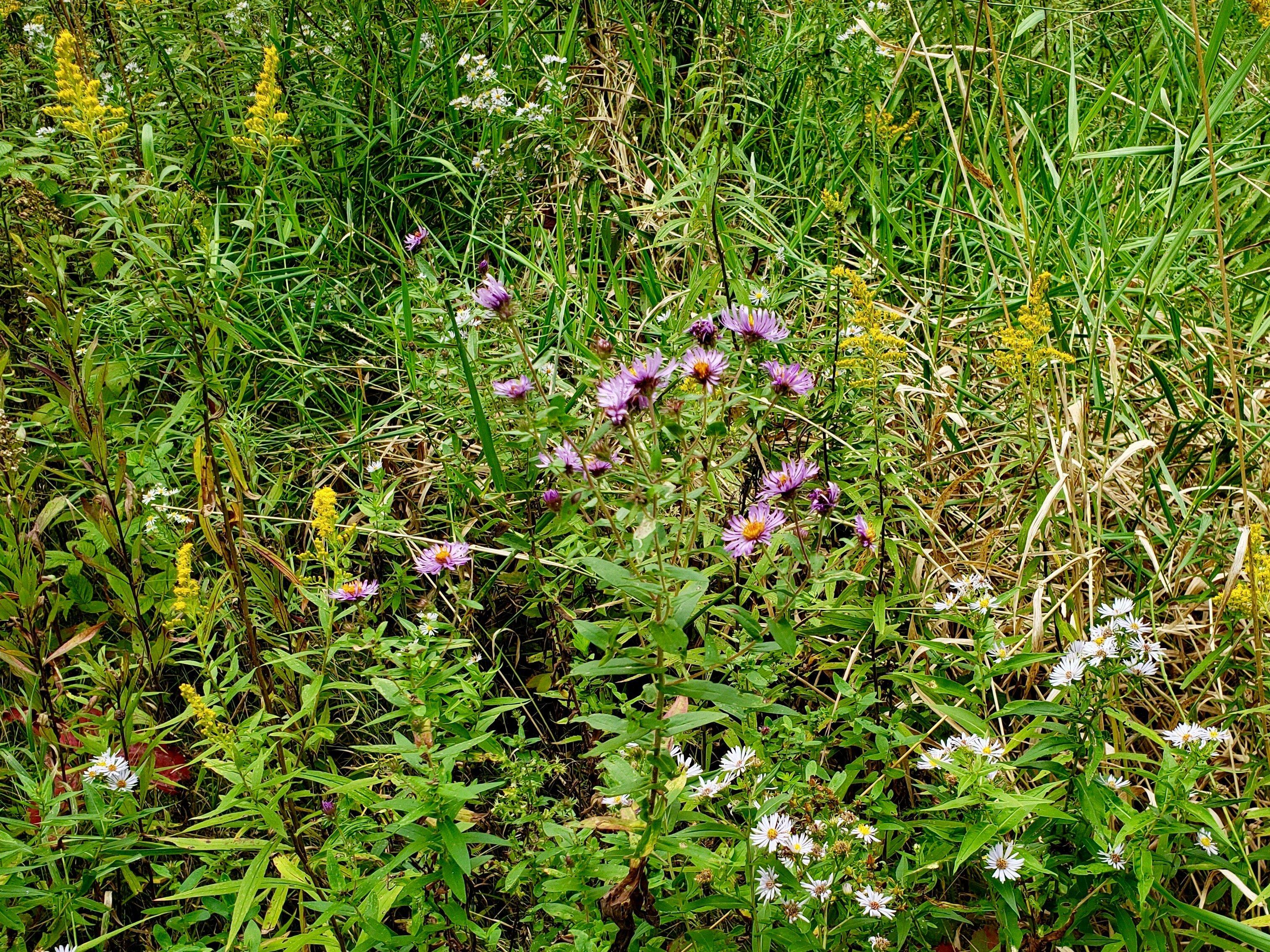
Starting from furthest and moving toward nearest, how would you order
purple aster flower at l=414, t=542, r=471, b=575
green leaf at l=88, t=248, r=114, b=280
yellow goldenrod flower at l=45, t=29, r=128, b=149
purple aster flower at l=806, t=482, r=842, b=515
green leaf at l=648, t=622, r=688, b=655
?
green leaf at l=88, t=248, r=114, b=280 → yellow goldenrod flower at l=45, t=29, r=128, b=149 → purple aster flower at l=414, t=542, r=471, b=575 → purple aster flower at l=806, t=482, r=842, b=515 → green leaf at l=648, t=622, r=688, b=655

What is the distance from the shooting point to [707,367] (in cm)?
133

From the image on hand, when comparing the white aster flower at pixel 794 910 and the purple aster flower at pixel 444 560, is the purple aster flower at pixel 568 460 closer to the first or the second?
the purple aster flower at pixel 444 560

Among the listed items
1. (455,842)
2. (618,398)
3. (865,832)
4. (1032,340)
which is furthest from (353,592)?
(1032,340)

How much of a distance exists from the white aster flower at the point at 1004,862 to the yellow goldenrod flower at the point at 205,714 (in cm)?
103

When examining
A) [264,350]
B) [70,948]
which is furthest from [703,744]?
[264,350]

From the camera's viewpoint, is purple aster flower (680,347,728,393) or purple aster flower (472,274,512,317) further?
purple aster flower (472,274,512,317)

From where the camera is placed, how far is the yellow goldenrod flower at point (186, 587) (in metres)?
1.48

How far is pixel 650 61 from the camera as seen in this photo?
9.74ft

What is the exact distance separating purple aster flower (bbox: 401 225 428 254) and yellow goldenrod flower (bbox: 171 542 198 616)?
1.00 m

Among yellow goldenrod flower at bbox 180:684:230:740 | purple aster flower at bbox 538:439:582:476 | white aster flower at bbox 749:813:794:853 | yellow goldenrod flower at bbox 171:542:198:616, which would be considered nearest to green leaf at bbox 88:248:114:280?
yellow goldenrod flower at bbox 171:542:198:616

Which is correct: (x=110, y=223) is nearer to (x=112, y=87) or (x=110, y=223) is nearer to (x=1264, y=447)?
(x=112, y=87)

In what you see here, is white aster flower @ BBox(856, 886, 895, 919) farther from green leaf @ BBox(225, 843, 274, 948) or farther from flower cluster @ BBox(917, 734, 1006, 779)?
green leaf @ BBox(225, 843, 274, 948)

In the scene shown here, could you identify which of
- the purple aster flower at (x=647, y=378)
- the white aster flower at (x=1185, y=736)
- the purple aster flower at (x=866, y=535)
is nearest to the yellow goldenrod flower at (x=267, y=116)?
the purple aster flower at (x=647, y=378)

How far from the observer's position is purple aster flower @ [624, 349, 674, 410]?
4.04 feet
